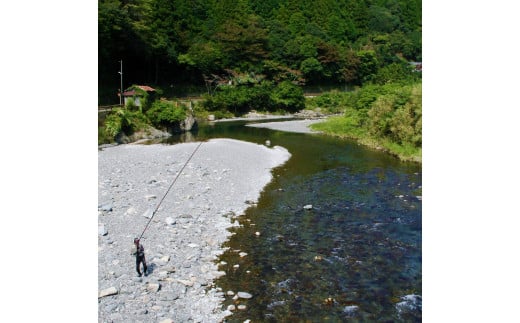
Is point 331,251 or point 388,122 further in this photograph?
point 388,122

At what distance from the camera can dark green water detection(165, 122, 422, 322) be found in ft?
25.2

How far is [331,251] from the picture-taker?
397 inches

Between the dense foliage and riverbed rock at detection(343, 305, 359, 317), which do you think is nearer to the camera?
riverbed rock at detection(343, 305, 359, 317)

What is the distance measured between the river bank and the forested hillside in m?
20.7

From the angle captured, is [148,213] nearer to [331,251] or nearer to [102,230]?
[102,230]

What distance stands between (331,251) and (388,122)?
696 inches

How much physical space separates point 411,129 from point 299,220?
13682mm

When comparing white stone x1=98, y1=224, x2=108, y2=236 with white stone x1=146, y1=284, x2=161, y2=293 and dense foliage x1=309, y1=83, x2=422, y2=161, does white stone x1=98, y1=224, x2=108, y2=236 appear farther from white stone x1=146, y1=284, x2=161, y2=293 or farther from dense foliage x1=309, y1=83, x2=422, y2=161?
dense foliage x1=309, y1=83, x2=422, y2=161

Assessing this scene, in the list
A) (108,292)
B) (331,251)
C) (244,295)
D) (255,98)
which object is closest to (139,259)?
(108,292)

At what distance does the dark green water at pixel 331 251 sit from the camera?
7.67 m

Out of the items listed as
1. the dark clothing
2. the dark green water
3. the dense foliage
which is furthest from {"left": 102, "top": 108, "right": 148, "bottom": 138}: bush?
the dark clothing

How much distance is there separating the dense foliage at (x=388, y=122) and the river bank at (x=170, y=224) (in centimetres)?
759

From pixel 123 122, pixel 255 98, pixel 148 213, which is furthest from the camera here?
pixel 255 98
